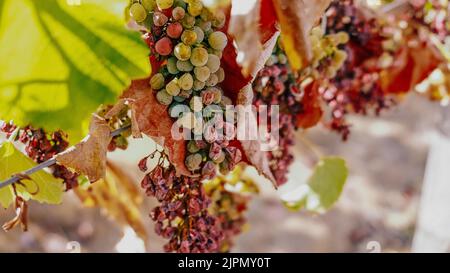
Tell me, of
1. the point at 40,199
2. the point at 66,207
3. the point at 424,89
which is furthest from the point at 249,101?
the point at 66,207

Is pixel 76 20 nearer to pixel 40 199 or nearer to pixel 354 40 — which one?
pixel 40 199

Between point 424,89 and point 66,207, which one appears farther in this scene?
point 66,207

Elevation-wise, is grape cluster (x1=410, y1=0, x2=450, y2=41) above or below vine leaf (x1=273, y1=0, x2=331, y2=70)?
above

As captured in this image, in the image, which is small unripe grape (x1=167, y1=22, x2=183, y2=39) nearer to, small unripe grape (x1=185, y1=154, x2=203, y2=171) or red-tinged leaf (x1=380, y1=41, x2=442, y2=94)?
small unripe grape (x1=185, y1=154, x2=203, y2=171)

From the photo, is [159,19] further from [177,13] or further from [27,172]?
[27,172]

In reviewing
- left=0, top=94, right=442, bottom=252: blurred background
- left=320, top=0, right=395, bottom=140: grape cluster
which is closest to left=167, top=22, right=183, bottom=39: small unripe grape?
left=320, top=0, right=395, bottom=140: grape cluster

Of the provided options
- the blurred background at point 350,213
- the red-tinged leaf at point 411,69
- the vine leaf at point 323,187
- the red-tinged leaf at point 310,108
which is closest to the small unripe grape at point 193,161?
the red-tinged leaf at point 310,108

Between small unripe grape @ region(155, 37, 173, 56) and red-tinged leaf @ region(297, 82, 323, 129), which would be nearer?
small unripe grape @ region(155, 37, 173, 56)

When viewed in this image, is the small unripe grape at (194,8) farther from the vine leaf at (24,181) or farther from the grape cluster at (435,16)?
the grape cluster at (435,16)
